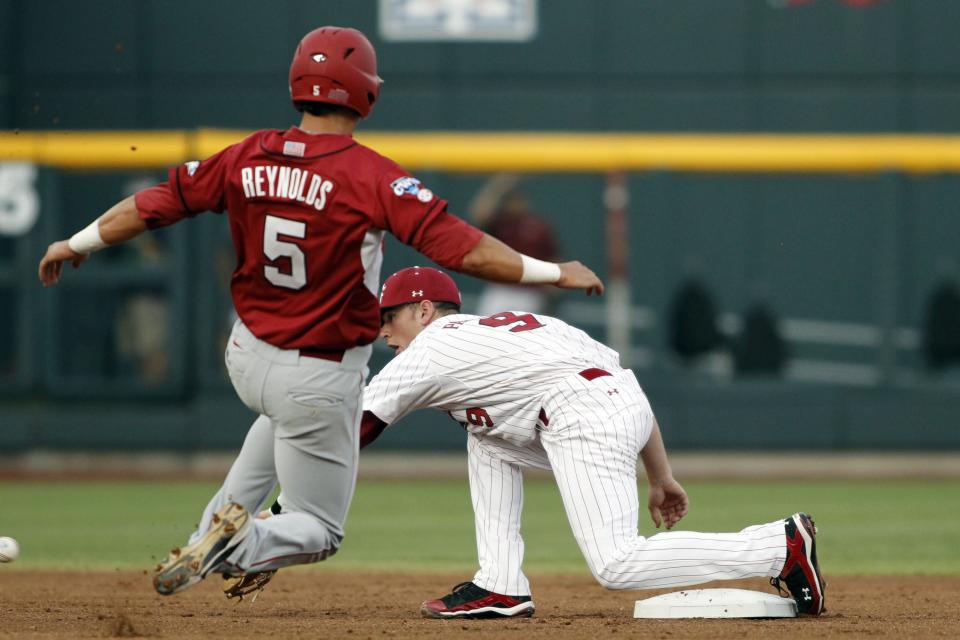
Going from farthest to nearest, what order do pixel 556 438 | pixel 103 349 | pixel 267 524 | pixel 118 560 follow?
1. pixel 103 349
2. pixel 118 560
3. pixel 556 438
4. pixel 267 524

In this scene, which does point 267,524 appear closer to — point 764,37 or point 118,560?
point 118,560

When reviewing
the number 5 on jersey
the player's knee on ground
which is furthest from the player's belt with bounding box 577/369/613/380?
the number 5 on jersey

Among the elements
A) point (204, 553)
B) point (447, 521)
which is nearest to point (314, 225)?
point (204, 553)

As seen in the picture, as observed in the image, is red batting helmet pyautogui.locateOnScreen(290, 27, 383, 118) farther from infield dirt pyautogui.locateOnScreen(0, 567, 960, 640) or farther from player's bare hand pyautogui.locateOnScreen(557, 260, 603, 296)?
infield dirt pyautogui.locateOnScreen(0, 567, 960, 640)

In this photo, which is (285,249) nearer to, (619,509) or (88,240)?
(88,240)

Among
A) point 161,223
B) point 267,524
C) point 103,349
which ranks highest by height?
point 161,223

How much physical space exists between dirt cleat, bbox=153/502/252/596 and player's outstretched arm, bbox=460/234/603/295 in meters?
0.95

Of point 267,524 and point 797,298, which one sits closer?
point 267,524

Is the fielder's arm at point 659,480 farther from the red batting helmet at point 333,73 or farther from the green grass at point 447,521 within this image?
the green grass at point 447,521

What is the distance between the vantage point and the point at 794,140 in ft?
46.6

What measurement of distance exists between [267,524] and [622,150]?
10167mm

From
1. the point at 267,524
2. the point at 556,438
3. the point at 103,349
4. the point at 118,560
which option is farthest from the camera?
the point at 103,349

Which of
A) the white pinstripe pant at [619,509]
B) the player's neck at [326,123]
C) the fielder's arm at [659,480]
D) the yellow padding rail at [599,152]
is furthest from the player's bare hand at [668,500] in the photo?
the yellow padding rail at [599,152]

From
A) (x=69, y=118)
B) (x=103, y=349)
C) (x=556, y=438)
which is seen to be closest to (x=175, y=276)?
(x=103, y=349)
